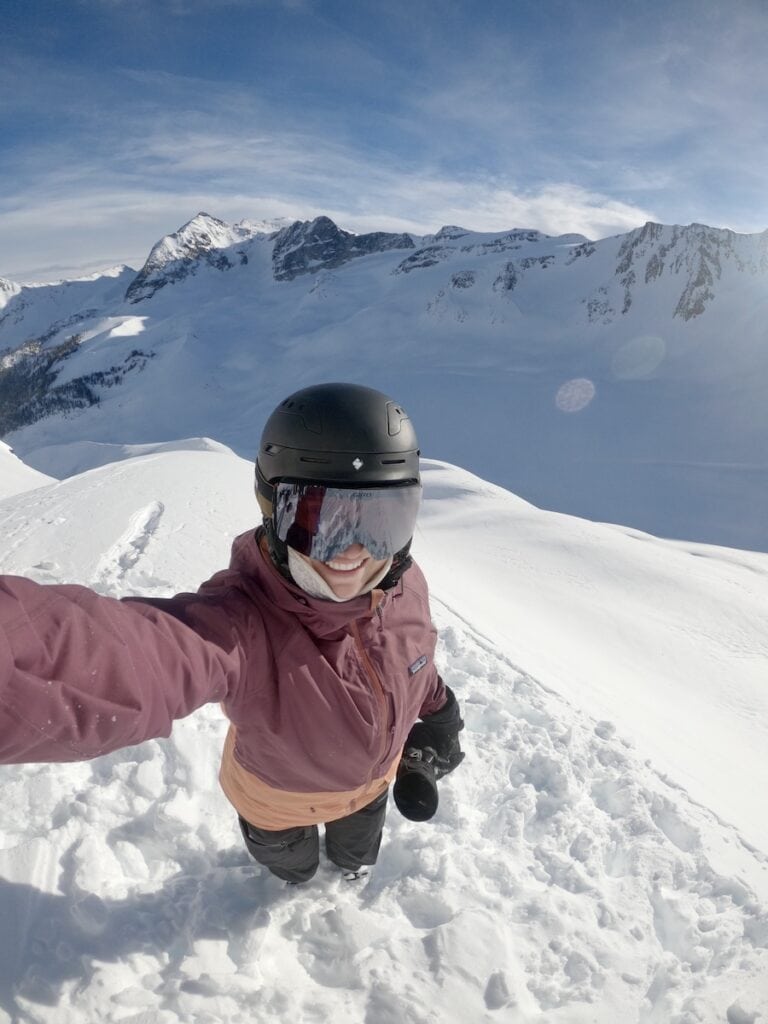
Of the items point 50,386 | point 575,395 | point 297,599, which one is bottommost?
point 50,386

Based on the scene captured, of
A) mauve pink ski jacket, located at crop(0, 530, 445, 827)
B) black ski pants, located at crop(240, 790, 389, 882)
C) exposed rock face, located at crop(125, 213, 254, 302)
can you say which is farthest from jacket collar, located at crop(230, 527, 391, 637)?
exposed rock face, located at crop(125, 213, 254, 302)

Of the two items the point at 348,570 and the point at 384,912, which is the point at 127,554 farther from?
the point at 348,570

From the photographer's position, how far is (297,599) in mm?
1513

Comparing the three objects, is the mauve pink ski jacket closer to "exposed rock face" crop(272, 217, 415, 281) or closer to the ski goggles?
the ski goggles

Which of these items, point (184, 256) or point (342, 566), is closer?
point (342, 566)

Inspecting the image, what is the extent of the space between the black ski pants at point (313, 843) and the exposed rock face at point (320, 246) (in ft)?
478

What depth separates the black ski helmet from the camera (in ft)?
5.51

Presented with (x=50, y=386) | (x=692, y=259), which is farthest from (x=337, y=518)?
(x=50, y=386)

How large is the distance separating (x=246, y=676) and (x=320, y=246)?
158168mm

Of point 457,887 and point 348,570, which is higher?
point 348,570

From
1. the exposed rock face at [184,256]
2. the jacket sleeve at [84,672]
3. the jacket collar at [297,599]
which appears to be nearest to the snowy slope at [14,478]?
the jacket collar at [297,599]

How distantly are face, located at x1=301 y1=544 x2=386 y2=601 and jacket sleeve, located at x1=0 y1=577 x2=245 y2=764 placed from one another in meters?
0.41

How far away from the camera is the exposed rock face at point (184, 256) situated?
15400 centimetres

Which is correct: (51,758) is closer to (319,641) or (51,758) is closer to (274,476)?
(319,641)
